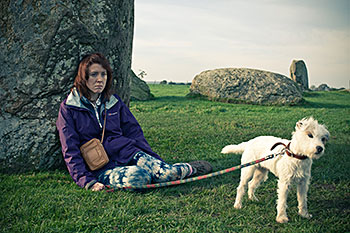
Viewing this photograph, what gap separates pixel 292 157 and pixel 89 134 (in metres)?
2.86

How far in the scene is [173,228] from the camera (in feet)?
10.9

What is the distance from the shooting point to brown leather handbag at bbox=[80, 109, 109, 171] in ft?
14.5

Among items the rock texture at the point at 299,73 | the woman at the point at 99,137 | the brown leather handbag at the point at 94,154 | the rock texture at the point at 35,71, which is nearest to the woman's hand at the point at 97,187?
the woman at the point at 99,137

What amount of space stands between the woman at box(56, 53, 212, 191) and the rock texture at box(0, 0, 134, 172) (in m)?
0.54

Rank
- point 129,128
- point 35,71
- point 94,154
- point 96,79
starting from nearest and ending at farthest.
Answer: point 94,154 < point 96,79 < point 35,71 < point 129,128

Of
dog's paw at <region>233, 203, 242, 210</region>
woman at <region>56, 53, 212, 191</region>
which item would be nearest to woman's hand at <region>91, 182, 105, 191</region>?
woman at <region>56, 53, 212, 191</region>

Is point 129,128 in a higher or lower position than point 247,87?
lower

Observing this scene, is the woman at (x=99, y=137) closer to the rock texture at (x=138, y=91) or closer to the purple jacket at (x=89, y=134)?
the purple jacket at (x=89, y=134)

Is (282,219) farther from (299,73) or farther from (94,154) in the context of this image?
(299,73)

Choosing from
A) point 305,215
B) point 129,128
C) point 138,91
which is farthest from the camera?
point 138,91

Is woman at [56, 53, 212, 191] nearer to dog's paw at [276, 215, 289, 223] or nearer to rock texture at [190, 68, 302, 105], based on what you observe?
dog's paw at [276, 215, 289, 223]

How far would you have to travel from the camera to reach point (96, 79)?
4578mm

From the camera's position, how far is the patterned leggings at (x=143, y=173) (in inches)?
169

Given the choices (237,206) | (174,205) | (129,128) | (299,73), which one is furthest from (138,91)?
(299,73)
